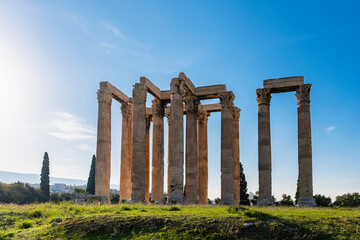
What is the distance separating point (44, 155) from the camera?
75.6 metres

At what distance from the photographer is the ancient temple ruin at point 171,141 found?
36.5 meters

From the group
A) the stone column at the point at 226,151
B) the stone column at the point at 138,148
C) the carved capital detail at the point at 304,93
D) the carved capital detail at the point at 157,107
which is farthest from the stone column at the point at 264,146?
the stone column at the point at 138,148

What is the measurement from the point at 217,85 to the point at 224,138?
21.1 feet

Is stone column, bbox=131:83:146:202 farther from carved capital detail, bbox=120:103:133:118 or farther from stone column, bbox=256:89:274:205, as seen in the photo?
stone column, bbox=256:89:274:205

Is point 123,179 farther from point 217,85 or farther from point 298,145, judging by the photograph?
point 298,145

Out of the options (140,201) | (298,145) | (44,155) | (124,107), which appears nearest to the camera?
(140,201)

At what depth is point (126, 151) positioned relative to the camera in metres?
46.3

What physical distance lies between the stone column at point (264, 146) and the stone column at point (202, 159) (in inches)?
406

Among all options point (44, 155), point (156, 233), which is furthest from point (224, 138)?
point (44, 155)

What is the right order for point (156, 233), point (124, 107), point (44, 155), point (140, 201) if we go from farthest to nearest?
point (44, 155) < point (124, 107) < point (140, 201) < point (156, 233)

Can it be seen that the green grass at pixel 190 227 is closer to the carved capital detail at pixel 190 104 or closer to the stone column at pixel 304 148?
the stone column at pixel 304 148

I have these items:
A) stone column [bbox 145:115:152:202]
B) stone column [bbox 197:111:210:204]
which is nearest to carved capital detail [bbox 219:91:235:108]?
stone column [bbox 197:111:210:204]

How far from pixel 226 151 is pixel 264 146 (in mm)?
4238

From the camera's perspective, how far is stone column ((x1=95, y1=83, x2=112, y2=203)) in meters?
38.6
